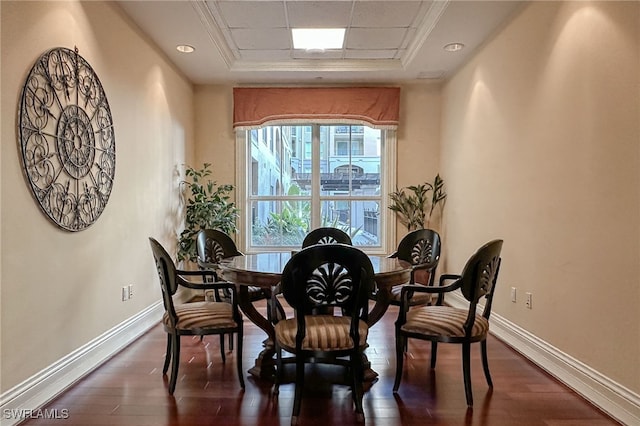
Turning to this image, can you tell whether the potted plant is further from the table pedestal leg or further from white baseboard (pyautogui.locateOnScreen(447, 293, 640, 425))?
the table pedestal leg

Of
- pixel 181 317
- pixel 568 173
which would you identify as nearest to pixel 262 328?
pixel 181 317

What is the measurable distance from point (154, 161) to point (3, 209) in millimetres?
2029

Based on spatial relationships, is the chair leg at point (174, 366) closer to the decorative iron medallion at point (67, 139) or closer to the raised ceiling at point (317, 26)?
the decorative iron medallion at point (67, 139)

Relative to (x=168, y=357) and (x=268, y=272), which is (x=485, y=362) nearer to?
(x=268, y=272)

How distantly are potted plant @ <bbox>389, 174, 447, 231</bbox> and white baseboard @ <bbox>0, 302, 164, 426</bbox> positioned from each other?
3.27m

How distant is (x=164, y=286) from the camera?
242 cm

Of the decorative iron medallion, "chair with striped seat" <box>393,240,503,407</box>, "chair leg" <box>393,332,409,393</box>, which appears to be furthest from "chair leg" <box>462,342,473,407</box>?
the decorative iron medallion

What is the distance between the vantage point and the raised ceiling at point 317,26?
3.37 meters

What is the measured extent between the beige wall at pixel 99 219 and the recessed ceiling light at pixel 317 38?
1.42 m

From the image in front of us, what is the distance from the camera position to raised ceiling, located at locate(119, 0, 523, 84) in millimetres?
3371

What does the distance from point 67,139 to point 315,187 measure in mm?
3358

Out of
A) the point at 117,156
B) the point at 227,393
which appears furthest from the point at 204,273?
the point at 117,156

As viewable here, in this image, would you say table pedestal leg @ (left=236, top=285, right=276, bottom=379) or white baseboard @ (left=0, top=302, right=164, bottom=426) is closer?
white baseboard @ (left=0, top=302, right=164, bottom=426)

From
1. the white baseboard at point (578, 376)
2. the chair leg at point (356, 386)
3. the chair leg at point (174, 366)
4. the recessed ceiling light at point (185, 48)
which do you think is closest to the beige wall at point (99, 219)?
the recessed ceiling light at point (185, 48)
